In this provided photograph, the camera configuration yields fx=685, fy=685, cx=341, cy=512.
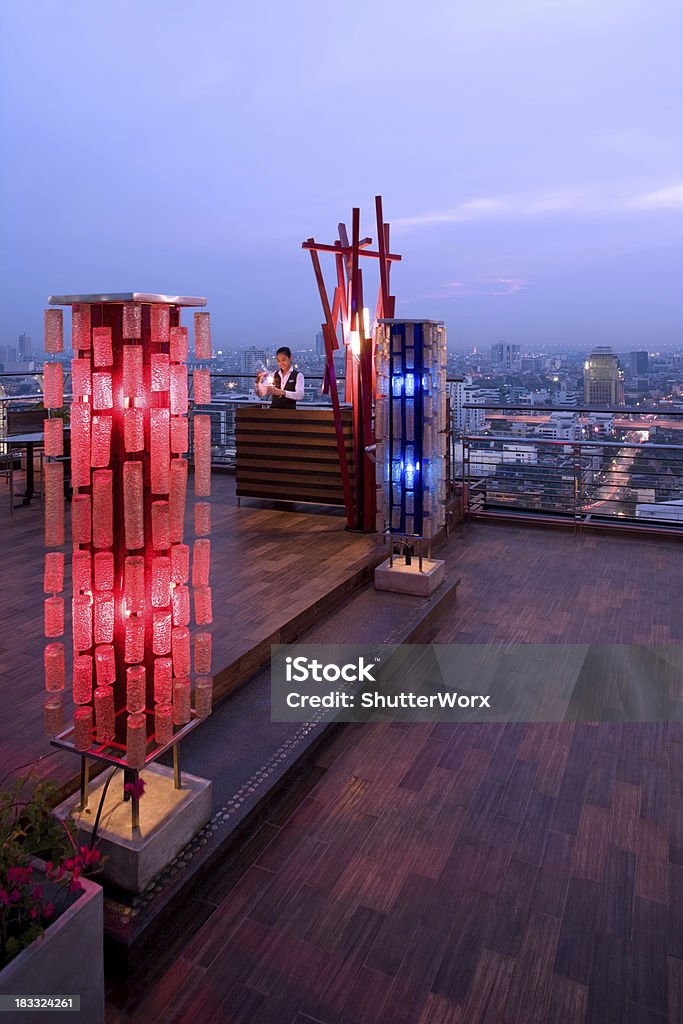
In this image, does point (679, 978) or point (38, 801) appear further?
point (679, 978)

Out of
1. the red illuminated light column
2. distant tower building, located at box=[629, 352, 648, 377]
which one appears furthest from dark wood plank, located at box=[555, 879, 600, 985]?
distant tower building, located at box=[629, 352, 648, 377]

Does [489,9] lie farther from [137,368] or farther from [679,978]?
[679,978]

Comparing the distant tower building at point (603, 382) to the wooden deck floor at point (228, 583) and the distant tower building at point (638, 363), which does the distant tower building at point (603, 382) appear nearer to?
the distant tower building at point (638, 363)

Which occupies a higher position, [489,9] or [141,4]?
[141,4]

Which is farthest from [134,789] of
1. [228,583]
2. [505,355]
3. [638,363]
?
[505,355]

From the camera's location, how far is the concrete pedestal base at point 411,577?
4.19 meters

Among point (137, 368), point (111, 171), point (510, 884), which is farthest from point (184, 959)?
point (111, 171)

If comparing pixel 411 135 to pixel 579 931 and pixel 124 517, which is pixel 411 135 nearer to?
pixel 124 517

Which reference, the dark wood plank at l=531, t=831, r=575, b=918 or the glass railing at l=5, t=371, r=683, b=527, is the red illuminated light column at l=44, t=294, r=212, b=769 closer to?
the dark wood plank at l=531, t=831, r=575, b=918

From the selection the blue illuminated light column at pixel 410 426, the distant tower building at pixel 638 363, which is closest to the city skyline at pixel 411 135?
the distant tower building at pixel 638 363

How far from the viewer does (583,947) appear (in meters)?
1.80

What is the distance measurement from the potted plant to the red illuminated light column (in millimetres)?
324

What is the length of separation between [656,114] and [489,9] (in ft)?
9.31

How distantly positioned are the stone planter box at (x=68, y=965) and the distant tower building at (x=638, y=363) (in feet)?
21.1
